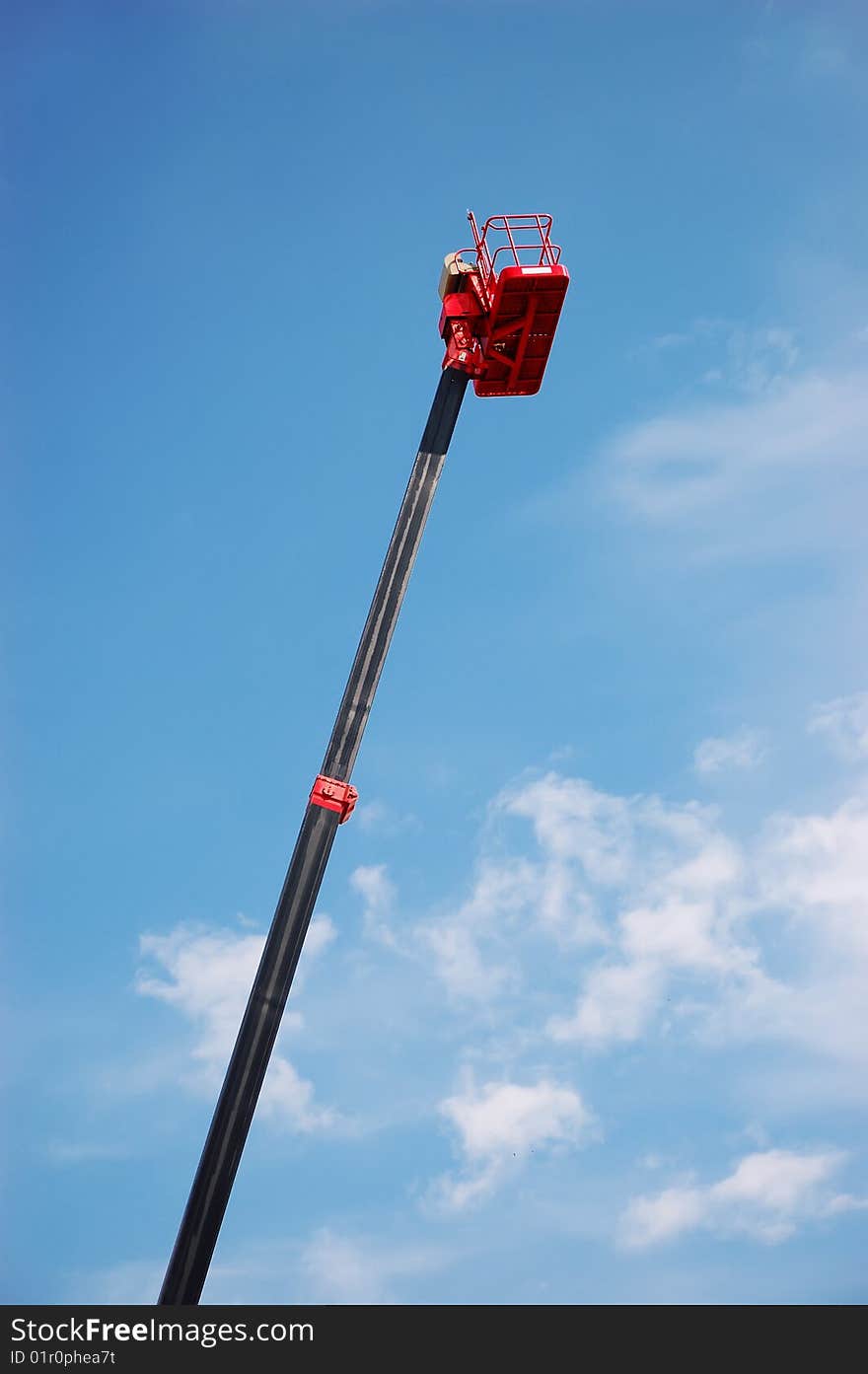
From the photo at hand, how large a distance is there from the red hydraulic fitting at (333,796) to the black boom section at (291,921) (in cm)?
8

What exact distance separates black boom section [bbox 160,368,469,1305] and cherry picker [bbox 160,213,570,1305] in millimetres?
14

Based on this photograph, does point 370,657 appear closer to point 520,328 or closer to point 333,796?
point 333,796

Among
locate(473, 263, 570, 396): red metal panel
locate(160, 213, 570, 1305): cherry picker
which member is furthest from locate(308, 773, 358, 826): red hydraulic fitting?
locate(473, 263, 570, 396): red metal panel

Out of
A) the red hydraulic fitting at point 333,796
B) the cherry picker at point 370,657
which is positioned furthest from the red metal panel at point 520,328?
the red hydraulic fitting at point 333,796

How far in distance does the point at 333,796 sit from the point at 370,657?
6.78 feet

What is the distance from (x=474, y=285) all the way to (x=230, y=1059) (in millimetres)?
12263

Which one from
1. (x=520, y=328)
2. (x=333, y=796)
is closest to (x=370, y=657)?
(x=333, y=796)

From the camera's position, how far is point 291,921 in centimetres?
1355

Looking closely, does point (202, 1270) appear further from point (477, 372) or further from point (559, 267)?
point (559, 267)

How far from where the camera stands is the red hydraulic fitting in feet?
45.9

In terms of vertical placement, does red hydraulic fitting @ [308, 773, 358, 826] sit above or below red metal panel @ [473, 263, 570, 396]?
below

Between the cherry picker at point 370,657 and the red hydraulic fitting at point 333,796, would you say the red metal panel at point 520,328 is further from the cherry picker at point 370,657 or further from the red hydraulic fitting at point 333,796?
the red hydraulic fitting at point 333,796

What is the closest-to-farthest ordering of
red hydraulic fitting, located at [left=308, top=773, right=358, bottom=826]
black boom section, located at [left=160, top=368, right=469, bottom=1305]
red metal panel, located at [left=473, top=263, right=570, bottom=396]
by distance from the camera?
1. black boom section, located at [left=160, top=368, right=469, bottom=1305]
2. red hydraulic fitting, located at [left=308, top=773, right=358, bottom=826]
3. red metal panel, located at [left=473, top=263, right=570, bottom=396]

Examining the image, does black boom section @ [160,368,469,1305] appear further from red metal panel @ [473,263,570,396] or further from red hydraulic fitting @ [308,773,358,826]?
red metal panel @ [473,263,570,396]
